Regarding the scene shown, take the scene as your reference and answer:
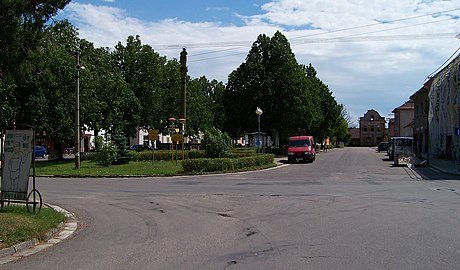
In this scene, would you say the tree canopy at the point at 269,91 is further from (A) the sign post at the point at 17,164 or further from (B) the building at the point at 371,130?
(B) the building at the point at 371,130

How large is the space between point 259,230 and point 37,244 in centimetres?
435

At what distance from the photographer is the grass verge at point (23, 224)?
30.4ft

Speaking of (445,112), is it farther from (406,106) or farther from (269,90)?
(406,106)

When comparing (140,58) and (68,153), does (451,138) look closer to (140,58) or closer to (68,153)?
(140,58)

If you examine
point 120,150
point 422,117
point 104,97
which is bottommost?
point 120,150

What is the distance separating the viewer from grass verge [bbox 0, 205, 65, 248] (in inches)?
364

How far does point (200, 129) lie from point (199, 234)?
62058mm

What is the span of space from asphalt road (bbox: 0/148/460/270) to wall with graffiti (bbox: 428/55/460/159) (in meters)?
24.4

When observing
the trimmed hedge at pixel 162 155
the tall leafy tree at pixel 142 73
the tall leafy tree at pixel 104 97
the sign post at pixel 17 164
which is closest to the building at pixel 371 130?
the tall leafy tree at pixel 142 73

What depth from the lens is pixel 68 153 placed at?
68562mm

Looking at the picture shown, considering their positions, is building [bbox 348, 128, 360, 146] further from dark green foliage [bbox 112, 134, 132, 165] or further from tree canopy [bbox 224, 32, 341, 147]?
dark green foliage [bbox 112, 134, 132, 165]

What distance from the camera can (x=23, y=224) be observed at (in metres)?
10.2

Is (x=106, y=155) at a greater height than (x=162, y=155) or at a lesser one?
greater

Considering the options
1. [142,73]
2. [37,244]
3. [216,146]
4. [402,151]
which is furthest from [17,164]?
[142,73]
